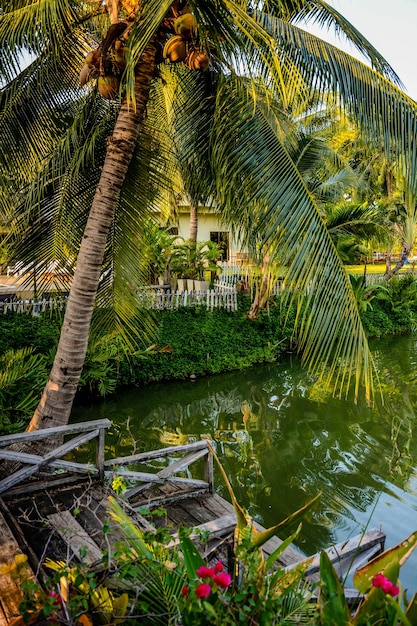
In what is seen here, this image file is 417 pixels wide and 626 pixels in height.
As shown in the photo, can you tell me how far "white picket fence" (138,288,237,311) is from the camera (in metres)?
11.6

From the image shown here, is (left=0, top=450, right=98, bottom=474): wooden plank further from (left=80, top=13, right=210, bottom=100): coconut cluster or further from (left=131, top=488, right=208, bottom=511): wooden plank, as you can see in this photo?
(left=80, top=13, right=210, bottom=100): coconut cluster

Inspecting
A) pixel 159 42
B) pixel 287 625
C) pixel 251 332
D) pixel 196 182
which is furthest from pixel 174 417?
pixel 287 625

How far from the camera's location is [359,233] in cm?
1165

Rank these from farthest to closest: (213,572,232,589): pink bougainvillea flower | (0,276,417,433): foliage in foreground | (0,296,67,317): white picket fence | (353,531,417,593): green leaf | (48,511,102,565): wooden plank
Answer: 1. (0,296,67,317): white picket fence
2. (0,276,417,433): foliage in foreground
3. (48,511,102,565): wooden plank
4. (353,531,417,593): green leaf
5. (213,572,232,589): pink bougainvillea flower

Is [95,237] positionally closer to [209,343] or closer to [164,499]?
[164,499]

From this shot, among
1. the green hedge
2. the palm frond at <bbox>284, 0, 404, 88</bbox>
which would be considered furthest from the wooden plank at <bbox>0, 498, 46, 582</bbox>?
the green hedge

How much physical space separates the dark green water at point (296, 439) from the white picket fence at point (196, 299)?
1.97 m

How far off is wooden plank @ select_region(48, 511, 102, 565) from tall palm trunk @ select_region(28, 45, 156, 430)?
1.19m

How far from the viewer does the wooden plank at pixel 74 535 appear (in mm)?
2895

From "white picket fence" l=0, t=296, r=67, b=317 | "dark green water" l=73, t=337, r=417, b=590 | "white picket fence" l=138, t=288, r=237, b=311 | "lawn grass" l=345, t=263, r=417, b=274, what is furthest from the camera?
"lawn grass" l=345, t=263, r=417, b=274

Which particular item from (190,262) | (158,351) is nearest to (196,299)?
(190,262)

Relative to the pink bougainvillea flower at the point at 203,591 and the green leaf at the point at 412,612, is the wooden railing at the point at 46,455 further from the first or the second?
the green leaf at the point at 412,612

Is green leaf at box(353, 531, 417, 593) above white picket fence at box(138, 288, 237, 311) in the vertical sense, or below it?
below

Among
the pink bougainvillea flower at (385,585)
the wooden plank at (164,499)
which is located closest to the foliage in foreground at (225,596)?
the pink bougainvillea flower at (385,585)
